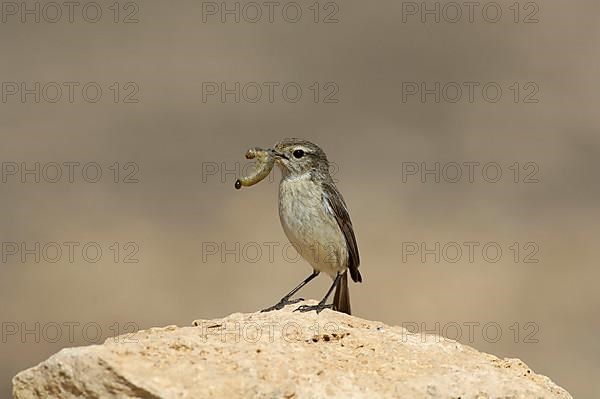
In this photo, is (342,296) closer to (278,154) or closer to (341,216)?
(341,216)

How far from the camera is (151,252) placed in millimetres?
16703

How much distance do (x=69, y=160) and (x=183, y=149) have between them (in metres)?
1.91

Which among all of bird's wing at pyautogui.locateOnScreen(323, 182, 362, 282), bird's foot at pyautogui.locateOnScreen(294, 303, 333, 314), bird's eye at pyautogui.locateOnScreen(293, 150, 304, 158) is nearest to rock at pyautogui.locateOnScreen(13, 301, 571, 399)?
bird's foot at pyautogui.locateOnScreen(294, 303, 333, 314)

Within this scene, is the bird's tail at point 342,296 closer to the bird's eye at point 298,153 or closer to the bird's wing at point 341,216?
the bird's wing at point 341,216

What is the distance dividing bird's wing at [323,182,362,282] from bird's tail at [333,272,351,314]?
0.09 meters

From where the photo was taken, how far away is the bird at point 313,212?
922 centimetres

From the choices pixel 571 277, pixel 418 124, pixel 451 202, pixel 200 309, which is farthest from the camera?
pixel 418 124

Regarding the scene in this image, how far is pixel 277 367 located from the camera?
614cm

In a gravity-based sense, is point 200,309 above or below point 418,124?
below

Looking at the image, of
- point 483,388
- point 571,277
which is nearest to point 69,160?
point 571,277

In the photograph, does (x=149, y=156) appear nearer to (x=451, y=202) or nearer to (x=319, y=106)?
(x=319, y=106)

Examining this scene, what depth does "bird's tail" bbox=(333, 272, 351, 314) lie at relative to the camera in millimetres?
9453

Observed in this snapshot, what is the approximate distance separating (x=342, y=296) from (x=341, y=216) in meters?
0.64

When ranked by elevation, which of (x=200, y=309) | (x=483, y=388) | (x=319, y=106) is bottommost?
(x=200, y=309)
